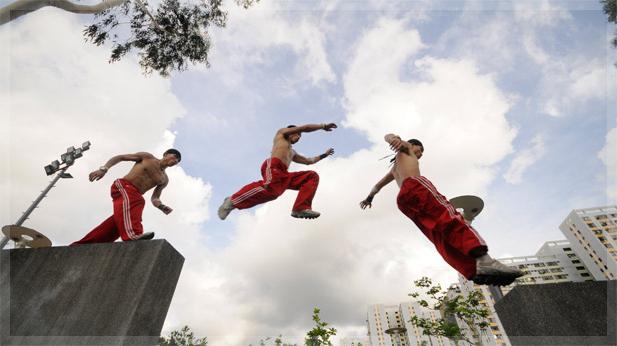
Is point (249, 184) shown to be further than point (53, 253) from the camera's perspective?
Yes

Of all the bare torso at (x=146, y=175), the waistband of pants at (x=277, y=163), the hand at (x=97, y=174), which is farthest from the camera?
the waistband of pants at (x=277, y=163)

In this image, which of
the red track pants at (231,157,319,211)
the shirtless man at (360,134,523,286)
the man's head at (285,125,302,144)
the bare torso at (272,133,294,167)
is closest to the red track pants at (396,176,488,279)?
the shirtless man at (360,134,523,286)

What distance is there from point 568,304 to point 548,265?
115626mm

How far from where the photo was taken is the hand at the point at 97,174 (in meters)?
4.25

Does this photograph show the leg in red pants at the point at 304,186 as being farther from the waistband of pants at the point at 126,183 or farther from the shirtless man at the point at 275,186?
the waistband of pants at the point at 126,183

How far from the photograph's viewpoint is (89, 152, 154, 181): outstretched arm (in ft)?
14.0

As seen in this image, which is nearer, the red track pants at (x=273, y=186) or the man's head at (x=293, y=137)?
the red track pants at (x=273, y=186)

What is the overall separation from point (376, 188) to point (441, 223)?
178 centimetres

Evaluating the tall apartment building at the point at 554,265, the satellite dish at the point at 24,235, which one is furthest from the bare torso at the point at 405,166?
the tall apartment building at the point at 554,265

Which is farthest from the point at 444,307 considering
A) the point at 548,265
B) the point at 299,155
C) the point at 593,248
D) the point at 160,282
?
the point at 548,265

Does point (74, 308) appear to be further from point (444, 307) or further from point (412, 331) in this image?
point (412, 331)

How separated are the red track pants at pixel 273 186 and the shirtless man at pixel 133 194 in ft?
4.04

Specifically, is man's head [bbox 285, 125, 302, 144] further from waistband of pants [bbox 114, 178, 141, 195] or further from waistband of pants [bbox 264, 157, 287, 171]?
waistband of pants [bbox 114, 178, 141, 195]

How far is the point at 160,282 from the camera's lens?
113 inches
